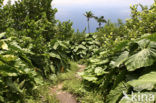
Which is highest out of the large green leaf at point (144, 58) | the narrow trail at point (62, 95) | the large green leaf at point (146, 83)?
the large green leaf at point (144, 58)

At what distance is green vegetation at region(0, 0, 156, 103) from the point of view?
296 cm

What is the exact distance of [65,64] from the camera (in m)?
6.82

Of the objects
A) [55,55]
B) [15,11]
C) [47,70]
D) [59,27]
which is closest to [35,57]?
[47,70]

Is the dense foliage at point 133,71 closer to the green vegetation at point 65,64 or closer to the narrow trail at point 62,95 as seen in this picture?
the green vegetation at point 65,64

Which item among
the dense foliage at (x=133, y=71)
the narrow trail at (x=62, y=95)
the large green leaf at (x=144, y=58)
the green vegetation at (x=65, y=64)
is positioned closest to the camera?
the dense foliage at (x=133, y=71)

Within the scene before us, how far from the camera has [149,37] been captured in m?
3.21

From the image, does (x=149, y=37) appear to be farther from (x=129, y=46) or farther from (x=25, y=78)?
(x=25, y=78)

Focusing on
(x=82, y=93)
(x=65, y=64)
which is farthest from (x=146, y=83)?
(x=65, y=64)

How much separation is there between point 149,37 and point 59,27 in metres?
5.41

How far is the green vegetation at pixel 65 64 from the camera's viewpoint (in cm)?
296

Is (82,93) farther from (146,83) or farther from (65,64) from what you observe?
(65,64)

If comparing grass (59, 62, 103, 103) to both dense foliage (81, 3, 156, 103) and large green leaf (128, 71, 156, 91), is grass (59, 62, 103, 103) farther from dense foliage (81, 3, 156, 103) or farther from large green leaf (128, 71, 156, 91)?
large green leaf (128, 71, 156, 91)

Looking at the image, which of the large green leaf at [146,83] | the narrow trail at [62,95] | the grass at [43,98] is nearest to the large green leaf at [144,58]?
the large green leaf at [146,83]

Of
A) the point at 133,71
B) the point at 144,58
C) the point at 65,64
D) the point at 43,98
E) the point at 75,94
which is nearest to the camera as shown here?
the point at 144,58
